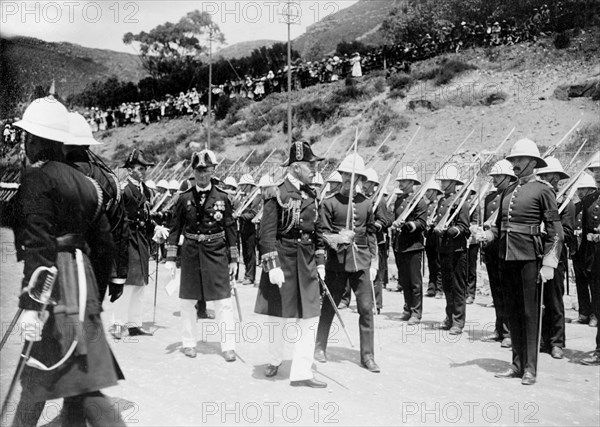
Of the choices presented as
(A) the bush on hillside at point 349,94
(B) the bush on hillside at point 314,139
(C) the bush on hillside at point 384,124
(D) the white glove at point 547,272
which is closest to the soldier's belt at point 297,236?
(D) the white glove at point 547,272

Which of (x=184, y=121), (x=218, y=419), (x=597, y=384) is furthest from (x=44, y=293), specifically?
(x=184, y=121)

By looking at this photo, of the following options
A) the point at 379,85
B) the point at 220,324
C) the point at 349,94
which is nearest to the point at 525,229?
the point at 220,324

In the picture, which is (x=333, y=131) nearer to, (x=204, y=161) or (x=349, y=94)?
(x=349, y=94)

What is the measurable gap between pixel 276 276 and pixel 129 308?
2.75 m

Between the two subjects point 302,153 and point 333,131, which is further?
point 333,131

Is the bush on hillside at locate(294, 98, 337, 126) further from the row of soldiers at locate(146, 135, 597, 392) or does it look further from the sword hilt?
the sword hilt

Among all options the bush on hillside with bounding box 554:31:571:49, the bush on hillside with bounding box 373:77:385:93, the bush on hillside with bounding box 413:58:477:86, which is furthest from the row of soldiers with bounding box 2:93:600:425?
the bush on hillside with bounding box 554:31:571:49

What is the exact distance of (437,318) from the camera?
9641 millimetres

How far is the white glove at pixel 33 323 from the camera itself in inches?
135

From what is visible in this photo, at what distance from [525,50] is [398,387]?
102 ft

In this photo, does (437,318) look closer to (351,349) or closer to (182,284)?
(351,349)

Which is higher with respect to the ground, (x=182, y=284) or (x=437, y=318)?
(x=182, y=284)

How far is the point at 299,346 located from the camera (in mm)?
5898

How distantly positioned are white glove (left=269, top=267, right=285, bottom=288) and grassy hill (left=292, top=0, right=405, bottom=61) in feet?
238
